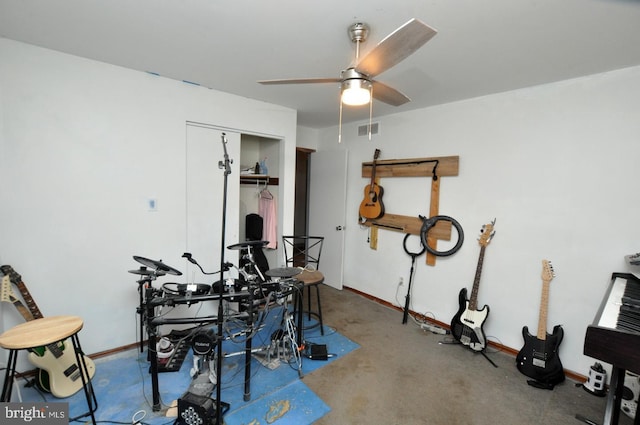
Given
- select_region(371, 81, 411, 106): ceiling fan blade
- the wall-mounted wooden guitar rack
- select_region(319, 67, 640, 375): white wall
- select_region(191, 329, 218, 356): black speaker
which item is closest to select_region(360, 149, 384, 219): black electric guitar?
the wall-mounted wooden guitar rack

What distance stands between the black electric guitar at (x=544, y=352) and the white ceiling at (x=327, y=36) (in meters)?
1.64

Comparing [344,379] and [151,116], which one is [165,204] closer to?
Result: [151,116]

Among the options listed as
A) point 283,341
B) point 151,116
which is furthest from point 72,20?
point 283,341

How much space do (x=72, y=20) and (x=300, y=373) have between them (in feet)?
9.34

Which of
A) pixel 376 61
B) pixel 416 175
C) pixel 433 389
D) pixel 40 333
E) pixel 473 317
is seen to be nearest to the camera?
pixel 376 61

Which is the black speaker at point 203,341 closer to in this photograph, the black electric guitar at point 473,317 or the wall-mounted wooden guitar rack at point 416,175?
the black electric guitar at point 473,317

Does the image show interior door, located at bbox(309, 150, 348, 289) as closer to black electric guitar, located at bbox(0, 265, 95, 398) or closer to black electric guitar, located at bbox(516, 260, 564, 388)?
black electric guitar, located at bbox(516, 260, 564, 388)

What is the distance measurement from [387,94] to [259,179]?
2302 mm

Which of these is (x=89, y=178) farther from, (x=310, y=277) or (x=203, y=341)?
(x=310, y=277)

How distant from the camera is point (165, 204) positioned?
2.56 metres

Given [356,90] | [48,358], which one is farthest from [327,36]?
[48,358]

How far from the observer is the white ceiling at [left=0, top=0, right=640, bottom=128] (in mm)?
1434

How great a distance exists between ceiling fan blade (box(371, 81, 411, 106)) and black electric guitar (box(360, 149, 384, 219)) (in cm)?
171

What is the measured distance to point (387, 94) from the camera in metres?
1.76
